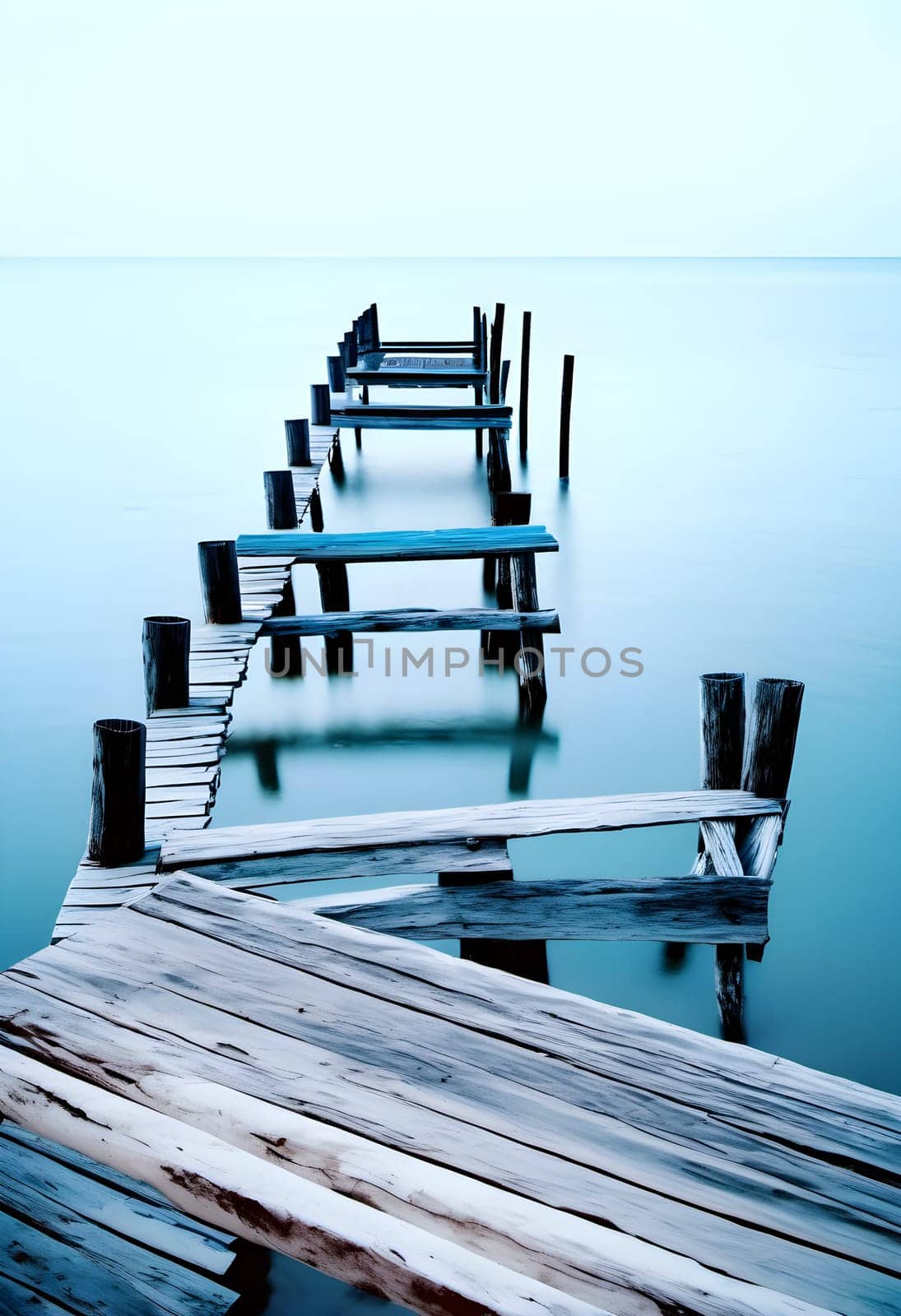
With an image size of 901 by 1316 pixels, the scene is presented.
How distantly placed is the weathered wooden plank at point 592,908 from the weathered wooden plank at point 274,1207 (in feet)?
4.94

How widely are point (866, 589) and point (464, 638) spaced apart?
4.68 metres

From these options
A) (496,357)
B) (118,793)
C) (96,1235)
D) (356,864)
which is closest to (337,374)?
(496,357)

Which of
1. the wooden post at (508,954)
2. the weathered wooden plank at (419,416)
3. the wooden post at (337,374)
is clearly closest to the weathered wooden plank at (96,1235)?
the wooden post at (508,954)

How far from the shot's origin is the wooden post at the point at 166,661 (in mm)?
5059

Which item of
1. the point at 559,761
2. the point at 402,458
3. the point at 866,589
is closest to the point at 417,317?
the point at 402,458

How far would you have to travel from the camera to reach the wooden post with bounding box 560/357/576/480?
1548cm

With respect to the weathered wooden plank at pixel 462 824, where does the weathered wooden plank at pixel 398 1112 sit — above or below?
above

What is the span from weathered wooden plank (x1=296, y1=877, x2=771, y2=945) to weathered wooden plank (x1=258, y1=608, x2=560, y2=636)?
3242mm

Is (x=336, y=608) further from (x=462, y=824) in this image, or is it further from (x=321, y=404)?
(x=462, y=824)

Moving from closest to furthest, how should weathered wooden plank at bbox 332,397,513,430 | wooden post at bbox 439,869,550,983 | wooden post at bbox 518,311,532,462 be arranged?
wooden post at bbox 439,869,550,983 < weathered wooden plank at bbox 332,397,513,430 < wooden post at bbox 518,311,532,462

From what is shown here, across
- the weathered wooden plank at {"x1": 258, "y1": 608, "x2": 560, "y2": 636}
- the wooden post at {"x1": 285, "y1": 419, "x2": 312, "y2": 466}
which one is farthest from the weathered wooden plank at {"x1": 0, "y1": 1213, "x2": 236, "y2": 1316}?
the wooden post at {"x1": 285, "y1": 419, "x2": 312, "y2": 466}

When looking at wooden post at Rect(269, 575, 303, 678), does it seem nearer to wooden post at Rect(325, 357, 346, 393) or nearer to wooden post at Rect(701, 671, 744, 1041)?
wooden post at Rect(701, 671, 744, 1041)

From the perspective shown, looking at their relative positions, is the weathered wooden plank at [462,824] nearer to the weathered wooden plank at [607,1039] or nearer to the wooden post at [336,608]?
the weathered wooden plank at [607,1039]

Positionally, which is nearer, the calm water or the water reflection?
the calm water
